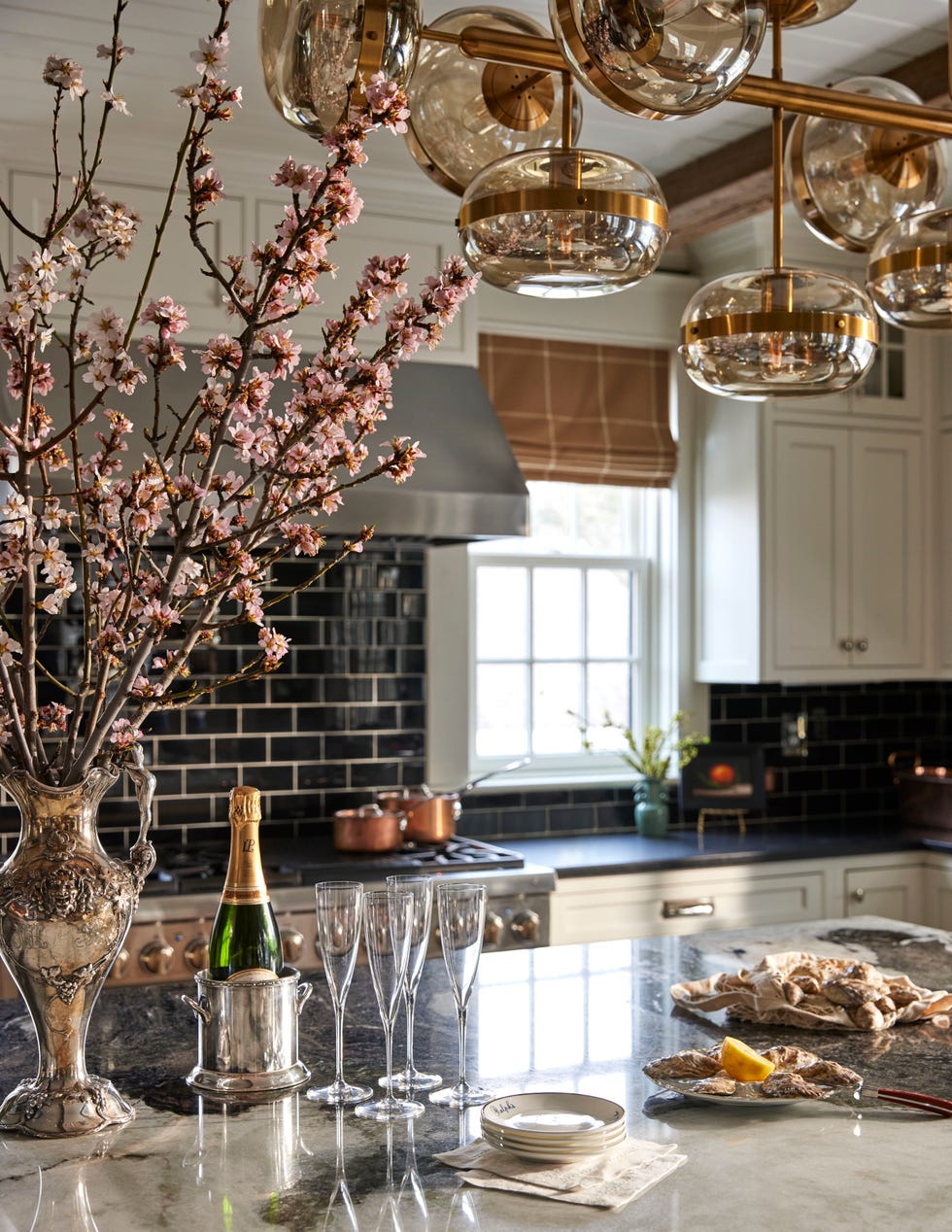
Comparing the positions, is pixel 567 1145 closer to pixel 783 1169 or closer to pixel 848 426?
pixel 783 1169

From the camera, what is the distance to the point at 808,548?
4727 millimetres

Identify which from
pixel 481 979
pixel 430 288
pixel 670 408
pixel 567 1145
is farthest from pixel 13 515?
Answer: pixel 670 408

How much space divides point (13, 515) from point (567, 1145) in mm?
837

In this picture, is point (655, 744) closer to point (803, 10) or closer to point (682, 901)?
point (682, 901)

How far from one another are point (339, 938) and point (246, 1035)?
197 mm

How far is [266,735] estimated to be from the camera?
4.23 meters

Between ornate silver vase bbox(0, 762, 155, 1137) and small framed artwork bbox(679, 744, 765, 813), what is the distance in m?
3.25

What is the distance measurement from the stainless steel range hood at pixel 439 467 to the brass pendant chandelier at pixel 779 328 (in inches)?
Result: 74.4

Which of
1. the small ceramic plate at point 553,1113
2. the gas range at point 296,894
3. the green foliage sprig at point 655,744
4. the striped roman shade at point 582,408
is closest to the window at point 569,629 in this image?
the green foliage sprig at point 655,744

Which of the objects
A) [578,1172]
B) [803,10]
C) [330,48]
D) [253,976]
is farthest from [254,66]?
[578,1172]

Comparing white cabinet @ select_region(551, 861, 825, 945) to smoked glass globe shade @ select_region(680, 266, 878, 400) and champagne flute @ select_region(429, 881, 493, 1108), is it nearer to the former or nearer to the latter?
smoked glass globe shade @ select_region(680, 266, 878, 400)

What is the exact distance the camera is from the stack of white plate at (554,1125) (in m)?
1.42

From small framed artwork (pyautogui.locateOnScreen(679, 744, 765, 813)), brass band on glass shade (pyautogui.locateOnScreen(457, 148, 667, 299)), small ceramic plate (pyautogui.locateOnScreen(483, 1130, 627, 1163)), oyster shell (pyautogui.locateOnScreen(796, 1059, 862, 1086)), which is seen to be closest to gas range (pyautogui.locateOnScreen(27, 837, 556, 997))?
small framed artwork (pyautogui.locateOnScreen(679, 744, 765, 813))

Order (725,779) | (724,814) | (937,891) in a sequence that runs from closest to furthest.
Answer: (937,891), (725,779), (724,814)
